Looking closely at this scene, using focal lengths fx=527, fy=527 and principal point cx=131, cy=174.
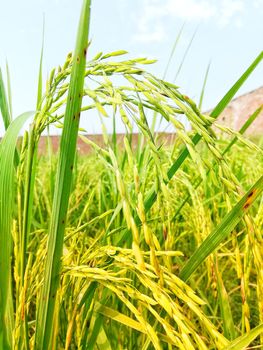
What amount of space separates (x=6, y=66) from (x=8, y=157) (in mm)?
806

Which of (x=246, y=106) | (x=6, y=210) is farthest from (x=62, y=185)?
(x=246, y=106)

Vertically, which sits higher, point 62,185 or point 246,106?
point 62,185

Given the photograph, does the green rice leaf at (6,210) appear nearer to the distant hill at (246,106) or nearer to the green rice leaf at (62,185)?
the green rice leaf at (62,185)

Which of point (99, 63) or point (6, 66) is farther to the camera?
point (6, 66)

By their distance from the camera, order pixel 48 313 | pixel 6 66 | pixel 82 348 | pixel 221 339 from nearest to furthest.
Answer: pixel 221 339 < pixel 48 313 < pixel 82 348 < pixel 6 66

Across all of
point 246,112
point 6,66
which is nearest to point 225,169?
point 6,66

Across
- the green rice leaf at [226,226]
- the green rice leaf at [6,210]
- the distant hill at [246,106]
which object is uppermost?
the green rice leaf at [226,226]

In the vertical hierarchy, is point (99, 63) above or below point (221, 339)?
above

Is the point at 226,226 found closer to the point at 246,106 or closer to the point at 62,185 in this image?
the point at 62,185

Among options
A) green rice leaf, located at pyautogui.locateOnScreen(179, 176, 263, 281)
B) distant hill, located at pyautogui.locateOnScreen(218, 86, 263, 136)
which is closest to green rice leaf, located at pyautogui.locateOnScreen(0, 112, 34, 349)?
green rice leaf, located at pyautogui.locateOnScreen(179, 176, 263, 281)

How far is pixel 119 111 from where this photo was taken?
446mm

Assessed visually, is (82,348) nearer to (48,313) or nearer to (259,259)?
(48,313)

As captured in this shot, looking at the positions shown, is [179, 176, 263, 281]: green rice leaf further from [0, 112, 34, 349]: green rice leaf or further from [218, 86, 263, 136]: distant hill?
[218, 86, 263, 136]: distant hill

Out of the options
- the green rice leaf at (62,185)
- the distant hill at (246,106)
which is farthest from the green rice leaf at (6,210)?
the distant hill at (246,106)
